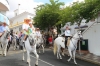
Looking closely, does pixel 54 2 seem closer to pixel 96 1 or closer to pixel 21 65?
pixel 96 1

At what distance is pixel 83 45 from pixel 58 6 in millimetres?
9075

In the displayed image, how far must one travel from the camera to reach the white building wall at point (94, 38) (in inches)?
567

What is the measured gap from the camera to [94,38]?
588 inches

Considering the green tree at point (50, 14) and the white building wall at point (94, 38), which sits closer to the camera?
the white building wall at point (94, 38)

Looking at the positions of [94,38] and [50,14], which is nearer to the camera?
[94,38]

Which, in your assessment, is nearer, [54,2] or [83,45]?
[83,45]

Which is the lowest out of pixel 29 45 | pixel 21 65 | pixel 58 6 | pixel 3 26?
pixel 21 65

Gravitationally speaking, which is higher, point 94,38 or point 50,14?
point 50,14

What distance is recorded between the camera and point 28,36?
934 cm

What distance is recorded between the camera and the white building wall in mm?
14398

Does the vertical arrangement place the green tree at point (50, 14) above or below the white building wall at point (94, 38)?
above

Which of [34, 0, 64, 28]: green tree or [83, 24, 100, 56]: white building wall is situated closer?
[83, 24, 100, 56]: white building wall

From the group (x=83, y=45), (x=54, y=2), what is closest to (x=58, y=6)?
(x=54, y=2)

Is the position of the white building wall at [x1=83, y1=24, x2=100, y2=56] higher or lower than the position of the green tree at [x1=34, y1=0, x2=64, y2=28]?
lower
